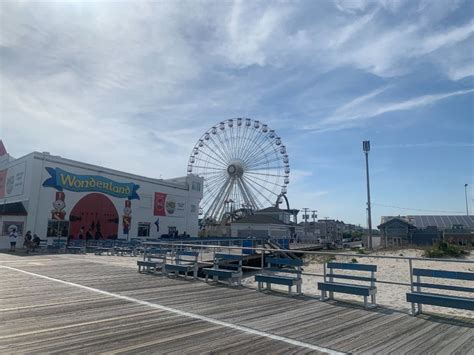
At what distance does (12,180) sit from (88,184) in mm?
5971

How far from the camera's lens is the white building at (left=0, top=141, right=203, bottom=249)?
27.3m

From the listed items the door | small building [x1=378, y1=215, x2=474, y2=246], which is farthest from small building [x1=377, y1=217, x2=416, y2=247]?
the door

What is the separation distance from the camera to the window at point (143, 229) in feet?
118

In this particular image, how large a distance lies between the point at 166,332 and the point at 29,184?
86.3ft

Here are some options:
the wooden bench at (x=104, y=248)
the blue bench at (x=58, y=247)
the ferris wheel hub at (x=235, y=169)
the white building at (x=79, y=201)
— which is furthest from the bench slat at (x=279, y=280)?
the ferris wheel hub at (x=235, y=169)

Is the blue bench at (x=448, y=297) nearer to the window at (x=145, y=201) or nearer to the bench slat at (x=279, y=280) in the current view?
the bench slat at (x=279, y=280)

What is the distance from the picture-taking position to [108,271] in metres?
12.4

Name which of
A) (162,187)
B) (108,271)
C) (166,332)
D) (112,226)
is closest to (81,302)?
(166,332)

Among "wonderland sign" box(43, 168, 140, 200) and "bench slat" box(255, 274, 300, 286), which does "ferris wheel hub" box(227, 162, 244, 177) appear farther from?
"bench slat" box(255, 274, 300, 286)

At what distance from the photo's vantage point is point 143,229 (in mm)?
36375

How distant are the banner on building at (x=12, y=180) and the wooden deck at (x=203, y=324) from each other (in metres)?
22.7

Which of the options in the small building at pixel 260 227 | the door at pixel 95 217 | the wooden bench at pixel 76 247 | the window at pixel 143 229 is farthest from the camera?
the small building at pixel 260 227

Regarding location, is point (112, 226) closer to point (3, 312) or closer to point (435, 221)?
point (3, 312)

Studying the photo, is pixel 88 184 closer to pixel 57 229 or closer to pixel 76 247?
pixel 57 229
